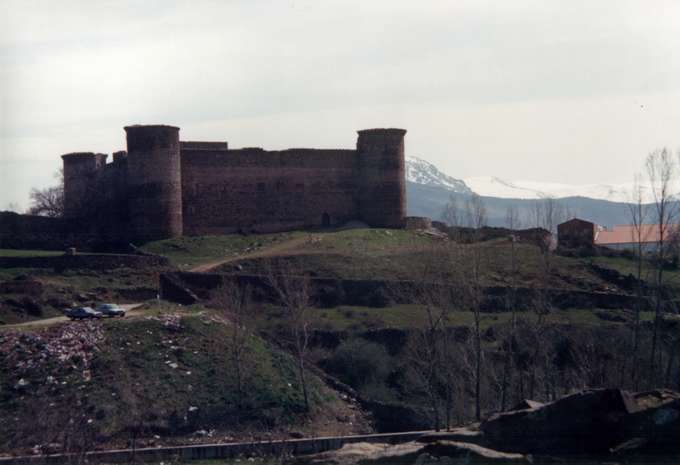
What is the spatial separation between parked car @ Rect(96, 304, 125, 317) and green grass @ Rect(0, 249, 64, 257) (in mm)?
7865

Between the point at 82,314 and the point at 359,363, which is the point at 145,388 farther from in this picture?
the point at 359,363

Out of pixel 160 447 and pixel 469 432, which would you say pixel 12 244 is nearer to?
pixel 160 447

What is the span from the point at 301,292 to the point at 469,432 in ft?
73.9

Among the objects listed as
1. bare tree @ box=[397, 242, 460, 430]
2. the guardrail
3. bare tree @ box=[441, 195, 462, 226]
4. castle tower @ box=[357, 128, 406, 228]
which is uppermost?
castle tower @ box=[357, 128, 406, 228]

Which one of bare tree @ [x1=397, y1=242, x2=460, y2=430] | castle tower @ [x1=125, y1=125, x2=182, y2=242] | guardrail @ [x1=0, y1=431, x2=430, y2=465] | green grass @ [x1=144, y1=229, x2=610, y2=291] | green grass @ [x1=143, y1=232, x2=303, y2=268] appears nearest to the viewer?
guardrail @ [x1=0, y1=431, x2=430, y2=465]

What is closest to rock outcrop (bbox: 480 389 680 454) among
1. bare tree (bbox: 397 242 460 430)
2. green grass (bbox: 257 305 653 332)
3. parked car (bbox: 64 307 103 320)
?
bare tree (bbox: 397 242 460 430)

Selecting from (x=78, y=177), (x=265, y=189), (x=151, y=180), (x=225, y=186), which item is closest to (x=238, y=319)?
(x=151, y=180)

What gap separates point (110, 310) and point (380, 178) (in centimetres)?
2069

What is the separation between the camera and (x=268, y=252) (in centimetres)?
4641

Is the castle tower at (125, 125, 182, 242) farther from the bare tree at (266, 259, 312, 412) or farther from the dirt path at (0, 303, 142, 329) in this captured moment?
the dirt path at (0, 303, 142, 329)

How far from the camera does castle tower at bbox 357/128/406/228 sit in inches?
2149

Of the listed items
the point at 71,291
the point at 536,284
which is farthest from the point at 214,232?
the point at 536,284

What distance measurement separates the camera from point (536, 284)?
41.4 m

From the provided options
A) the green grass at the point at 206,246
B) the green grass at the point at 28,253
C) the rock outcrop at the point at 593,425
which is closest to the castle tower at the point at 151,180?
the green grass at the point at 206,246
